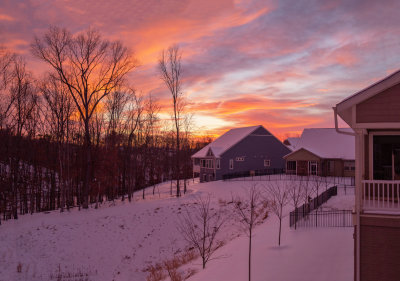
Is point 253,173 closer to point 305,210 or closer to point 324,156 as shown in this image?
point 324,156

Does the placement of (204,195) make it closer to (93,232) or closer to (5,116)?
(93,232)

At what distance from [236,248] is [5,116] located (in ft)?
84.4

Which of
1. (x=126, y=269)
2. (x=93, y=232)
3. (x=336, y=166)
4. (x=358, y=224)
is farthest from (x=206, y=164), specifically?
(x=358, y=224)

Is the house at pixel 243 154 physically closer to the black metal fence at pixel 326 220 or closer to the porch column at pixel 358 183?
the black metal fence at pixel 326 220

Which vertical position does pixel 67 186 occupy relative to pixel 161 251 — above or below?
above

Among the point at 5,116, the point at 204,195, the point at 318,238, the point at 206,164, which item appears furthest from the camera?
the point at 206,164

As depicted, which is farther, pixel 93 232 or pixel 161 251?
pixel 93 232

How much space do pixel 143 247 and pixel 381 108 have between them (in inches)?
771

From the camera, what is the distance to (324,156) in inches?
1634

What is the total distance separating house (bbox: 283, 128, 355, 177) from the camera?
40438 millimetres

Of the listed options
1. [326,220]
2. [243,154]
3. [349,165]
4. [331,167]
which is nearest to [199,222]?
[326,220]

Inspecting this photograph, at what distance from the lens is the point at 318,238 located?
632 inches

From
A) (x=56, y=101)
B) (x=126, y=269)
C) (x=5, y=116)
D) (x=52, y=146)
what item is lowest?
(x=126, y=269)

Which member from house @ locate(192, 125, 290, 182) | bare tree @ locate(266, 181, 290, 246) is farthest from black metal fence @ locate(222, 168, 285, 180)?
bare tree @ locate(266, 181, 290, 246)
